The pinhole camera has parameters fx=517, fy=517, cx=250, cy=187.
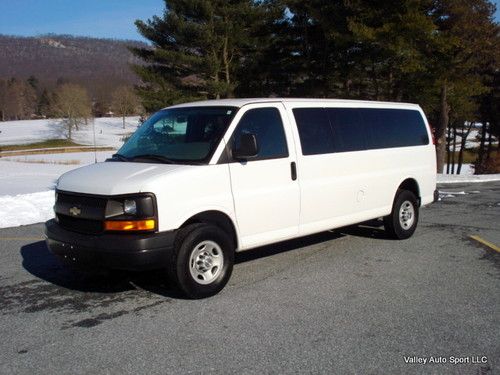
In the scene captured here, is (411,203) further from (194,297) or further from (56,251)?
(56,251)

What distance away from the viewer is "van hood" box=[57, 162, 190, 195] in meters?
4.76

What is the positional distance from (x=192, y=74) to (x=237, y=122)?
82.6ft

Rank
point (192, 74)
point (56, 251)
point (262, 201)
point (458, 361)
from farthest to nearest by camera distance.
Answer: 1. point (192, 74)
2. point (262, 201)
3. point (56, 251)
4. point (458, 361)

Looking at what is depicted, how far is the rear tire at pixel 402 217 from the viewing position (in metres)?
7.60

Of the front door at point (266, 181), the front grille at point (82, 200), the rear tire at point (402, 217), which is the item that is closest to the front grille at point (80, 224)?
the front grille at point (82, 200)

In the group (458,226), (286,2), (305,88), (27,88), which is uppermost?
(27,88)

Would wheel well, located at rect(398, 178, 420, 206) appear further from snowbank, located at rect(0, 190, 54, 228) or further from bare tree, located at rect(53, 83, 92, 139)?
bare tree, located at rect(53, 83, 92, 139)

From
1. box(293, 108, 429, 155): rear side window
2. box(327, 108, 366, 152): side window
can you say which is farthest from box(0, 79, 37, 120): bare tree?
box(327, 108, 366, 152): side window

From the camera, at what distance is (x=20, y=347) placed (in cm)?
405

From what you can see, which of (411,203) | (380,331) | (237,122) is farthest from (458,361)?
(411,203)

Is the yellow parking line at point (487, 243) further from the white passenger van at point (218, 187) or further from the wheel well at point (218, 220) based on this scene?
the wheel well at point (218, 220)

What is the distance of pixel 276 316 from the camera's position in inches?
182

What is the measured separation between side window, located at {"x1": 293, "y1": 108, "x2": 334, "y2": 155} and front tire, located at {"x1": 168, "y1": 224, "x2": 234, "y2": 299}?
1.59m

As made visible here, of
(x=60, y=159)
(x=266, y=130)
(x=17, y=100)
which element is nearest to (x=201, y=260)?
(x=266, y=130)
